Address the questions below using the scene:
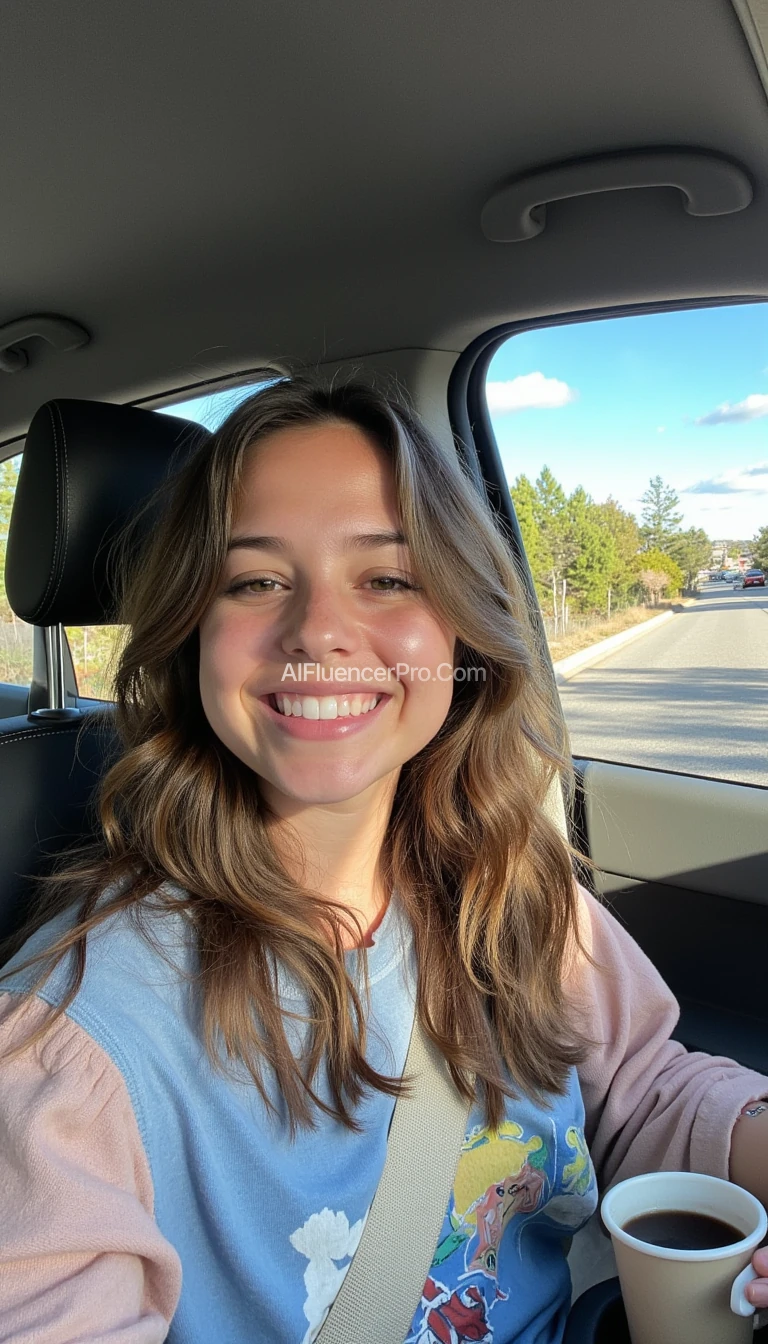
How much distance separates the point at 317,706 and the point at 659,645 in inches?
49.1

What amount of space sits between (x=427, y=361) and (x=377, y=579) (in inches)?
42.4

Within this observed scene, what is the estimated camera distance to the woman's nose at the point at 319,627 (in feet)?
3.92

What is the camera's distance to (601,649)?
229cm

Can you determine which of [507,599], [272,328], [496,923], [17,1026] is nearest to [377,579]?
[507,599]

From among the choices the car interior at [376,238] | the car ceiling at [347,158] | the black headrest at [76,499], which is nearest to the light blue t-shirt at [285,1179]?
the car interior at [376,238]

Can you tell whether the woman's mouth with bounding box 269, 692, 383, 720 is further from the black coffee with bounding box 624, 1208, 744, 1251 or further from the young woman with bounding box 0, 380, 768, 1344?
the black coffee with bounding box 624, 1208, 744, 1251

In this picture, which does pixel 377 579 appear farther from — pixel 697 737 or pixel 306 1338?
pixel 697 737

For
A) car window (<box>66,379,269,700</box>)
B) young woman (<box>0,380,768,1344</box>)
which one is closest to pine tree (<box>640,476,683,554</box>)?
young woman (<box>0,380,768,1344</box>)

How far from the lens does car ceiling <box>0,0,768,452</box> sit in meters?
1.38

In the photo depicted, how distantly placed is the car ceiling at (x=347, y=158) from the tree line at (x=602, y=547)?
1.34ft

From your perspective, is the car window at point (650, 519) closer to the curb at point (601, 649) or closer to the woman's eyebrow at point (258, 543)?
the curb at point (601, 649)

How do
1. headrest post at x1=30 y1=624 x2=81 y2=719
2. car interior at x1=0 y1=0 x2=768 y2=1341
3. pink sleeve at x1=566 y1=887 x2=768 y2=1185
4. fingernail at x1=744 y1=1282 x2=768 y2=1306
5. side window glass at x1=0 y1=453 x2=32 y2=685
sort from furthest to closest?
side window glass at x1=0 y1=453 x2=32 y2=685, headrest post at x1=30 y1=624 x2=81 y2=719, car interior at x1=0 y1=0 x2=768 y2=1341, pink sleeve at x1=566 y1=887 x2=768 y2=1185, fingernail at x1=744 y1=1282 x2=768 y2=1306

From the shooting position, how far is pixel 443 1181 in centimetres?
125

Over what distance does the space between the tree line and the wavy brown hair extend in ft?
2.30
